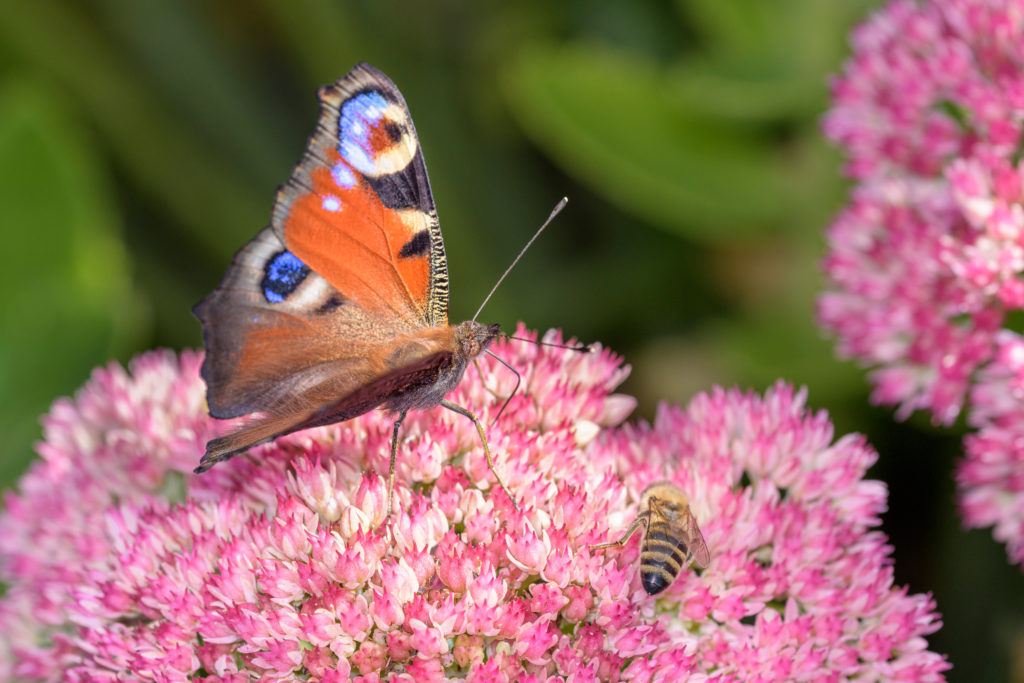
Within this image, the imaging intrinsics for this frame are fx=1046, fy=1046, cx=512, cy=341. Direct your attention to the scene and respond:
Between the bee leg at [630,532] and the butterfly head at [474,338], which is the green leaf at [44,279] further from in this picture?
the bee leg at [630,532]

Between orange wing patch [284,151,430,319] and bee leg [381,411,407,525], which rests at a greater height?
orange wing patch [284,151,430,319]

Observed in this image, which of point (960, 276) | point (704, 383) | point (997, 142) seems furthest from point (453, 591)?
point (704, 383)

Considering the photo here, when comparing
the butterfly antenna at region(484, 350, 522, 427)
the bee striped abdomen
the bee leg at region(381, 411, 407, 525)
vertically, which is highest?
the butterfly antenna at region(484, 350, 522, 427)

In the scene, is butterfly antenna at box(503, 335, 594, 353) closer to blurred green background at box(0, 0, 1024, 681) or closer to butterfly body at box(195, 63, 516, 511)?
butterfly body at box(195, 63, 516, 511)

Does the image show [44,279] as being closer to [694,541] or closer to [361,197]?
[361,197]

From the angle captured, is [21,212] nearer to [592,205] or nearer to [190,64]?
[190,64]

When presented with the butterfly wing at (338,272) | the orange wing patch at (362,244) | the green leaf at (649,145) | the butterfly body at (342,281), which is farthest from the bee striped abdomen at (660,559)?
the green leaf at (649,145)

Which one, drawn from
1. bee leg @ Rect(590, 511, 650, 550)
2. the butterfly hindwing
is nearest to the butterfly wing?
the butterfly hindwing
